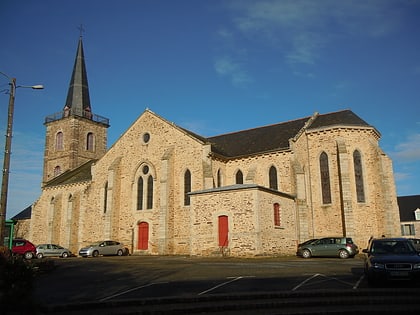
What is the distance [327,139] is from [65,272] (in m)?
20.0

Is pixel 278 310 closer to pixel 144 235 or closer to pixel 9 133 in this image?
pixel 9 133

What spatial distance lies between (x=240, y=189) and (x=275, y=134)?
9314 millimetres

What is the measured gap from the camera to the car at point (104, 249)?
1139 inches

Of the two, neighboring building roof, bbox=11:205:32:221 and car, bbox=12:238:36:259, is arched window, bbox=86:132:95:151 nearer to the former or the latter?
neighboring building roof, bbox=11:205:32:221

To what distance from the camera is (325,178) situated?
28.6 m

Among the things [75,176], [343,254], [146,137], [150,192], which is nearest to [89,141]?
[75,176]

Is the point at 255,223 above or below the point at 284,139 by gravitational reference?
below

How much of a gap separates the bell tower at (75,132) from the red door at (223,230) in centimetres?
2573

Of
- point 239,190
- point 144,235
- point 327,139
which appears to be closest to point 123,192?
point 144,235

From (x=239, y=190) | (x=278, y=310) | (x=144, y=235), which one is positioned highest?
(x=239, y=190)

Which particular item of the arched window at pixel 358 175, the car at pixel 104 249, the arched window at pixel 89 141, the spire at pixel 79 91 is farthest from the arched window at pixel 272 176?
the spire at pixel 79 91

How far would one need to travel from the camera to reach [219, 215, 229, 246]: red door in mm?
24094

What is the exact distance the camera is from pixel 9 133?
15039 millimetres

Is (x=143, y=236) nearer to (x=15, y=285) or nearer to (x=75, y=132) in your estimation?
(x=75, y=132)
